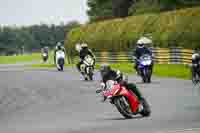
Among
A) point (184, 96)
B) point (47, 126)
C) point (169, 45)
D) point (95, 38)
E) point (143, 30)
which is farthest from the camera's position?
point (95, 38)

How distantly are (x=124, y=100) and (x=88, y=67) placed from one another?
656 inches

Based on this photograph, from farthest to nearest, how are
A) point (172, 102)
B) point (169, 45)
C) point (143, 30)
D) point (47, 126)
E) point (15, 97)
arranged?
1. point (143, 30)
2. point (169, 45)
3. point (15, 97)
4. point (172, 102)
5. point (47, 126)

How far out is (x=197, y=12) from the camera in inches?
1797

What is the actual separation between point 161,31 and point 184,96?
95.9ft

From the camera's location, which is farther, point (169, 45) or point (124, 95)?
point (169, 45)

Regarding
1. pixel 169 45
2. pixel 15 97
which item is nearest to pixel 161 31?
pixel 169 45

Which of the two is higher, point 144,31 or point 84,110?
point 84,110

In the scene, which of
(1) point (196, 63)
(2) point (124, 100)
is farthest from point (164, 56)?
(2) point (124, 100)

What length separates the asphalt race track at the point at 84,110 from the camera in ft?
45.7

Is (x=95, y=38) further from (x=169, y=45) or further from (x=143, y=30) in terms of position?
(x=169, y=45)

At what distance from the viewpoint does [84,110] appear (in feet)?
63.8

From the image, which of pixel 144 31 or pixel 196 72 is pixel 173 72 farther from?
pixel 144 31

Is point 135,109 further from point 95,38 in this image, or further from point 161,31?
point 95,38

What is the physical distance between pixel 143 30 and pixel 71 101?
31.7m
